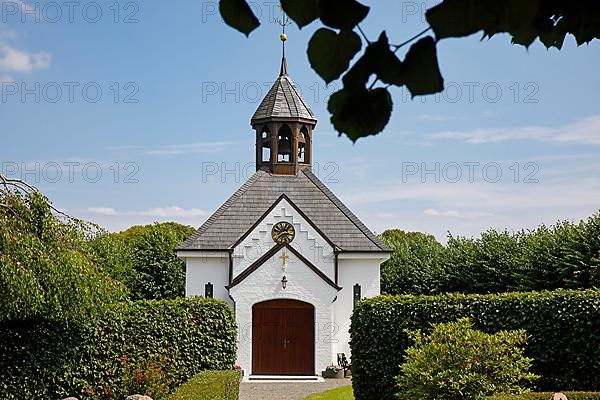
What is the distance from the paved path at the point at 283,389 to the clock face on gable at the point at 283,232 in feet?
15.5

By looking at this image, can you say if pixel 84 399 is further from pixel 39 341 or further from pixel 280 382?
pixel 280 382

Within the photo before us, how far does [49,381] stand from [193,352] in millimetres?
2971

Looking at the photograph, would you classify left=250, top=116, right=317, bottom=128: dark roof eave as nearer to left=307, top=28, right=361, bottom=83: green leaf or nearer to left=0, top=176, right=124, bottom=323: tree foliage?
left=0, top=176, right=124, bottom=323: tree foliage

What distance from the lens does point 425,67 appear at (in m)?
1.50

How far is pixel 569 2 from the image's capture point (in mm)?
1965

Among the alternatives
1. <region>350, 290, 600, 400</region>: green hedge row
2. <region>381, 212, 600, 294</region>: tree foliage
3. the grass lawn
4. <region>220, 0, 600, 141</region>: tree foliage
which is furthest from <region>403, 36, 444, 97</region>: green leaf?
<region>381, 212, 600, 294</region>: tree foliage

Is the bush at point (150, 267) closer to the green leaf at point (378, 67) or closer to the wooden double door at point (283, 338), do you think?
the wooden double door at point (283, 338)

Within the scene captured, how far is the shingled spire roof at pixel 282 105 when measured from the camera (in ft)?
86.4

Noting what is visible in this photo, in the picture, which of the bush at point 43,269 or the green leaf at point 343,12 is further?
the bush at point 43,269

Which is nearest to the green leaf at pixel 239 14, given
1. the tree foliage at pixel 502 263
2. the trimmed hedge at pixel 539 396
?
the trimmed hedge at pixel 539 396

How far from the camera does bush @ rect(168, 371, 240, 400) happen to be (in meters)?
10.0

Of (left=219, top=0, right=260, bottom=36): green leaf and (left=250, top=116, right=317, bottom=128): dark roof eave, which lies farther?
(left=250, top=116, right=317, bottom=128): dark roof eave

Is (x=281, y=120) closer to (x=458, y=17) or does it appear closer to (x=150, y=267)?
(x=150, y=267)

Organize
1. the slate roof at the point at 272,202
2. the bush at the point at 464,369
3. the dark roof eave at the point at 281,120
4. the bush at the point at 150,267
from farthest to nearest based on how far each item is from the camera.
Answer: the bush at the point at 150,267
the dark roof eave at the point at 281,120
the slate roof at the point at 272,202
the bush at the point at 464,369
